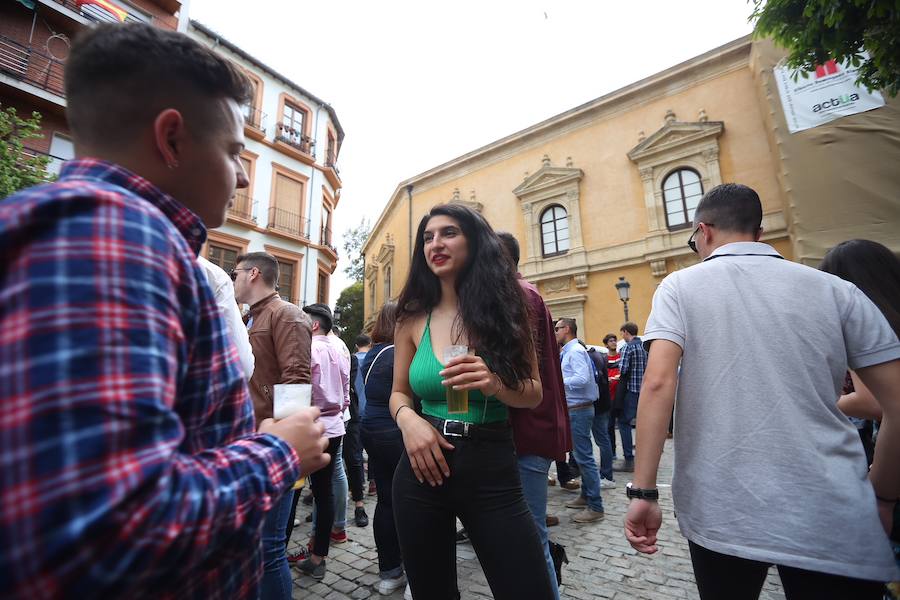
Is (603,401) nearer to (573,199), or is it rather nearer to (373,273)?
(573,199)

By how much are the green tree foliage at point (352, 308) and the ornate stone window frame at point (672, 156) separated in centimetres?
2573

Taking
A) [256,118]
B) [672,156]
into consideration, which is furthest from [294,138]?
[672,156]

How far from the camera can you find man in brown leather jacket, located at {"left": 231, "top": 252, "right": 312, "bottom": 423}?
2658 mm

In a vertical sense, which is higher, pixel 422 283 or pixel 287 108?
pixel 287 108

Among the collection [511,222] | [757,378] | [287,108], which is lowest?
[757,378]

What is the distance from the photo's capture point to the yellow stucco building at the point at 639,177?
1346 cm

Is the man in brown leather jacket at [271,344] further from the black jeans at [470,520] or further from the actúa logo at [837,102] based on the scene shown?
the actúa logo at [837,102]

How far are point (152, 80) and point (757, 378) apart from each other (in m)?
2.11

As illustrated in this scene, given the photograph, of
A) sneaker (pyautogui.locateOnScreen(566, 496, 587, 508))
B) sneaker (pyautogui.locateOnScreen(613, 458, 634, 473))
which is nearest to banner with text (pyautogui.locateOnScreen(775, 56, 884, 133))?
sneaker (pyautogui.locateOnScreen(613, 458, 634, 473))

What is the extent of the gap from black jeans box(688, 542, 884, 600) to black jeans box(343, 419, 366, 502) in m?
3.90

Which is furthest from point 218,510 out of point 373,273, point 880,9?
point 373,273

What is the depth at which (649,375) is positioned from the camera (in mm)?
1725

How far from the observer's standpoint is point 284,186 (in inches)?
687

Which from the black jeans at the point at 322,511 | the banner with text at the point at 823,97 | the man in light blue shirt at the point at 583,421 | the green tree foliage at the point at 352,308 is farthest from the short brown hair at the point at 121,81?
the green tree foliage at the point at 352,308
